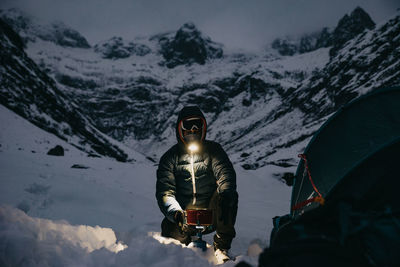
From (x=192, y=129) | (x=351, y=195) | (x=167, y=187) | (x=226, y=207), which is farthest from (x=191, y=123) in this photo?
(x=351, y=195)

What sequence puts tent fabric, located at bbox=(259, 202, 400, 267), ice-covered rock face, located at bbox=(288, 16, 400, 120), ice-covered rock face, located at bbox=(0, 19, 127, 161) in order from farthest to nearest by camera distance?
ice-covered rock face, located at bbox=(288, 16, 400, 120) < ice-covered rock face, located at bbox=(0, 19, 127, 161) < tent fabric, located at bbox=(259, 202, 400, 267)

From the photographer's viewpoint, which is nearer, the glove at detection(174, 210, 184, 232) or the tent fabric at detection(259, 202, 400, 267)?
the tent fabric at detection(259, 202, 400, 267)

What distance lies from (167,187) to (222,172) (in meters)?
0.75

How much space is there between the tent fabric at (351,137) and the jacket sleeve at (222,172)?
0.99 m

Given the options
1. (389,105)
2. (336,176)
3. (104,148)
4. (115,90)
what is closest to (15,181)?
(336,176)

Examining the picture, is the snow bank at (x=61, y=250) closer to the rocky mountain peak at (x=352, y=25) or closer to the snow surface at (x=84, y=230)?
the snow surface at (x=84, y=230)

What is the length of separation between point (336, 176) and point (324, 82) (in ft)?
271

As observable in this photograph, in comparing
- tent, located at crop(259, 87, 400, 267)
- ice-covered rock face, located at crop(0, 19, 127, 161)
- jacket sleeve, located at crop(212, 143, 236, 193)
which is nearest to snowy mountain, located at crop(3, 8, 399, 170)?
ice-covered rock face, located at crop(0, 19, 127, 161)

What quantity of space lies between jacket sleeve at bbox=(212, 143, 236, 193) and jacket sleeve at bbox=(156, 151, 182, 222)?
580mm

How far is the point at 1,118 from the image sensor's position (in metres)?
24.8

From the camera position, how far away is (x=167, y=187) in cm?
303

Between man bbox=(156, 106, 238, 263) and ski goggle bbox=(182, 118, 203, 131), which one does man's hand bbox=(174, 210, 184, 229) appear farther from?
ski goggle bbox=(182, 118, 203, 131)

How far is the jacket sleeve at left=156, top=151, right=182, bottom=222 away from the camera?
2.78 metres

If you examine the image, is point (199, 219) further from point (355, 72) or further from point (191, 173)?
point (355, 72)
